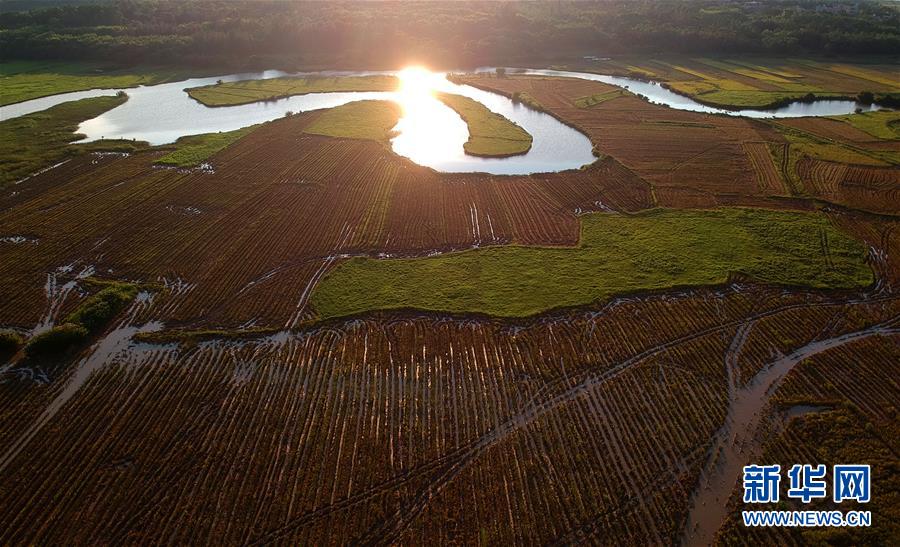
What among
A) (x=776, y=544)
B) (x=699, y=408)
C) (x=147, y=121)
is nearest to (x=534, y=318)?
(x=699, y=408)

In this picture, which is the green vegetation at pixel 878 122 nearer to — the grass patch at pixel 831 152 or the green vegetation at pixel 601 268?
the grass patch at pixel 831 152

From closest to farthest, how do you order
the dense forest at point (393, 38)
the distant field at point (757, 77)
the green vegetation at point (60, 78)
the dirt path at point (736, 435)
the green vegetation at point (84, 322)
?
1. the dirt path at point (736, 435)
2. the green vegetation at point (84, 322)
3. the distant field at point (757, 77)
4. the green vegetation at point (60, 78)
5. the dense forest at point (393, 38)

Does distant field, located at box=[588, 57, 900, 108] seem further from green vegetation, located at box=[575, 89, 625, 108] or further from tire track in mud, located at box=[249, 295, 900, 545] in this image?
tire track in mud, located at box=[249, 295, 900, 545]

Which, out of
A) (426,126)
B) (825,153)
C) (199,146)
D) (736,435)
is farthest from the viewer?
(426,126)

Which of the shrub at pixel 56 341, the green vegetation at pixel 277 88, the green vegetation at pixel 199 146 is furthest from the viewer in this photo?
the green vegetation at pixel 277 88

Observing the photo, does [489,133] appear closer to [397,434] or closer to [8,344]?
[397,434]

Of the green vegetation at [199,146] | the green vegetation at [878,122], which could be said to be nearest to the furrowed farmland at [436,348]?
the green vegetation at [199,146]

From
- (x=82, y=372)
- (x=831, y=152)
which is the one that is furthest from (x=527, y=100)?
(x=82, y=372)

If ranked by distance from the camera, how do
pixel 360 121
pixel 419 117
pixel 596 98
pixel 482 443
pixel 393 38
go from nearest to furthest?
pixel 482 443
pixel 360 121
pixel 419 117
pixel 596 98
pixel 393 38
